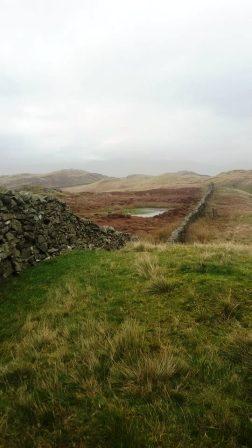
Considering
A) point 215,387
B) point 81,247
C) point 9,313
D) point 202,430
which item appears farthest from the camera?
point 81,247

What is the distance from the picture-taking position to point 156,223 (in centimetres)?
3228

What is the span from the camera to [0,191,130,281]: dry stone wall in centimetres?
1378

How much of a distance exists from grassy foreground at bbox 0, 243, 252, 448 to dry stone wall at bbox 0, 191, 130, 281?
2272 millimetres

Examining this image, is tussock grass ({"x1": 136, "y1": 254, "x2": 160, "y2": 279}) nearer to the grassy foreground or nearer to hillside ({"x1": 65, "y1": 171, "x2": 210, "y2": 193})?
the grassy foreground

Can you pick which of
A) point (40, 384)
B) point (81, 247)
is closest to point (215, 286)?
point (40, 384)

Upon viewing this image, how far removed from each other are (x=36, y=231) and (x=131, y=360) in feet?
32.0

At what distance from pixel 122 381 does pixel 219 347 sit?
1761 mm

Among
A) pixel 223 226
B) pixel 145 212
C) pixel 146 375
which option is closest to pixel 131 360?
pixel 146 375

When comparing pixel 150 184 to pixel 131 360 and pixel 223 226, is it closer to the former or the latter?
pixel 223 226

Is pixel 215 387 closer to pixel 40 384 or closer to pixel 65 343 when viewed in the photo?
pixel 40 384

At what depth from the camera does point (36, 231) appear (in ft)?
51.1

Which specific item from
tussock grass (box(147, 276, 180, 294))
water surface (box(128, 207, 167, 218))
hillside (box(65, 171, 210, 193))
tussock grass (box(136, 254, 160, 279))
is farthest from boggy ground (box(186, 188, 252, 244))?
hillside (box(65, 171, 210, 193))

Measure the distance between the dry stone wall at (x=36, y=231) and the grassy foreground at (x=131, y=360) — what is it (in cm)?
227

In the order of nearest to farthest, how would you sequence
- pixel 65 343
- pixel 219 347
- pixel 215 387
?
pixel 215 387, pixel 219 347, pixel 65 343
